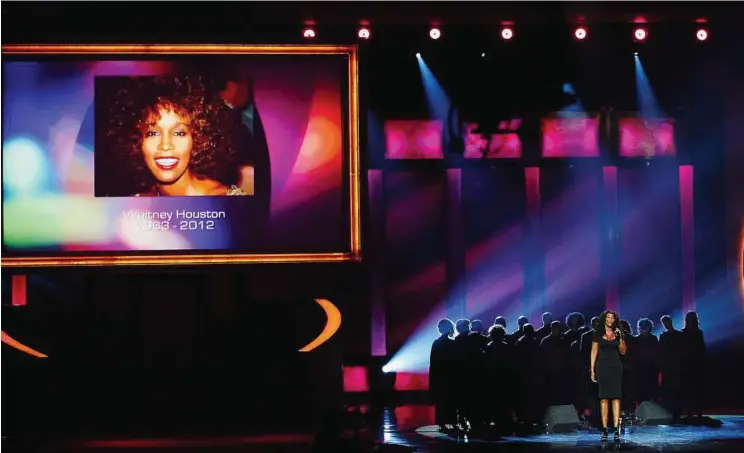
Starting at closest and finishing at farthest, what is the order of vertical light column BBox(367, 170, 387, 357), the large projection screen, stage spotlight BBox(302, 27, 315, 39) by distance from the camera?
the large projection screen
stage spotlight BBox(302, 27, 315, 39)
vertical light column BBox(367, 170, 387, 357)

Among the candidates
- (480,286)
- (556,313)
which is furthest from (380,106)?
(556,313)

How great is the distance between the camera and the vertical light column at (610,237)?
12.6 metres

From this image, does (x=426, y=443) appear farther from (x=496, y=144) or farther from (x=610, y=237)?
(x=610, y=237)

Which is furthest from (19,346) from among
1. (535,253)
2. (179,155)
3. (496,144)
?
(535,253)

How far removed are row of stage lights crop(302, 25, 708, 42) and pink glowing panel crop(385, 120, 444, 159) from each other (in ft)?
7.43

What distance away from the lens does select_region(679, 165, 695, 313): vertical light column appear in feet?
40.7

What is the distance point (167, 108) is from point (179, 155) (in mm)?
501

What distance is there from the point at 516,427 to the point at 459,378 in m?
0.84

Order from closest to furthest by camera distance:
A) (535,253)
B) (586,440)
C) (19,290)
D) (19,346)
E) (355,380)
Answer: (586,440)
(19,346)
(19,290)
(355,380)
(535,253)

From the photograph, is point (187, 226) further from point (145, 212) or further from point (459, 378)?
point (459, 378)

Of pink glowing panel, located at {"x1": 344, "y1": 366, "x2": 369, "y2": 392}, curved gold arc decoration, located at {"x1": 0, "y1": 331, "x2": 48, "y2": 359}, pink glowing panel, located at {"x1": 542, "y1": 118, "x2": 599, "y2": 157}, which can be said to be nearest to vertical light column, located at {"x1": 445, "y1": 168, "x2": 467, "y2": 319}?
pink glowing panel, located at {"x1": 542, "y1": 118, "x2": 599, "y2": 157}

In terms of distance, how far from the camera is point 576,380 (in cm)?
977

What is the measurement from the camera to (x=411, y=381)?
12422 mm

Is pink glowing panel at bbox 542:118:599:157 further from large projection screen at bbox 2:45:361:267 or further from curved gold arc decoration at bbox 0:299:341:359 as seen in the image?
curved gold arc decoration at bbox 0:299:341:359
